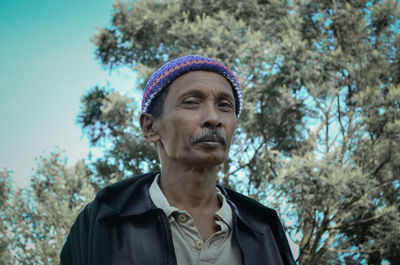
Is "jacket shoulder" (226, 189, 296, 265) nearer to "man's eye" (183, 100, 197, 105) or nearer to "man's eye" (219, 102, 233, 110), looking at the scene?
"man's eye" (219, 102, 233, 110)

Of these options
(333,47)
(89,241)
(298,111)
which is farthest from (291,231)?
(89,241)

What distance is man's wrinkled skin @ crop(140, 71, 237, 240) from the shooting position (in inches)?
84.6

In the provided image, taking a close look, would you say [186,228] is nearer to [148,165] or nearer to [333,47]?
[148,165]

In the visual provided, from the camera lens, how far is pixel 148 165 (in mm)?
10719

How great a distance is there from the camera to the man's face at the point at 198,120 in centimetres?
214

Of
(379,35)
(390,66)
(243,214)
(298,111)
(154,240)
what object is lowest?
(154,240)

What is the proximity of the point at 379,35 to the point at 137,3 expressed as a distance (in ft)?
22.7

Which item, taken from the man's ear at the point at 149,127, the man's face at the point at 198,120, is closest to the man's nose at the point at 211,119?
the man's face at the point at 198,120

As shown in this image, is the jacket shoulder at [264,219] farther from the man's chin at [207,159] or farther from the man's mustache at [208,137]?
the man's mustache at [208,137]

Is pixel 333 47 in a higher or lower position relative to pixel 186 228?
higher

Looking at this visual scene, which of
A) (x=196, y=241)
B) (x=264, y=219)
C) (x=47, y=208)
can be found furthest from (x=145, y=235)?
(x=47, y=208)

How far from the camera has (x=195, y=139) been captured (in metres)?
2.13

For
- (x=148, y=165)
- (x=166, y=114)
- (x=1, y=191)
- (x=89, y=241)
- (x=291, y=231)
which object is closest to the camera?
(x=89, y=241)

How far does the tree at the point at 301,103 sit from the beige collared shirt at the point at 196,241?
6433mm
